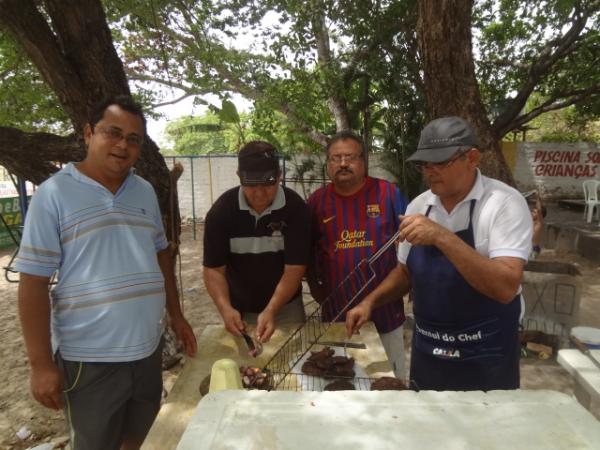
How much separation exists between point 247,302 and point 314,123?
8.94 meters

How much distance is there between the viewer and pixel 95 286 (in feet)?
5.81

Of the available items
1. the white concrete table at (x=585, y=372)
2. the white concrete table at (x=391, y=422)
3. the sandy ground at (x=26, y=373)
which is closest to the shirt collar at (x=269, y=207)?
the white concrete table at (x=391, y=422)

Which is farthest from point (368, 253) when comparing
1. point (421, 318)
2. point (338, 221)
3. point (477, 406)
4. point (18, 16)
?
point (18, 16)

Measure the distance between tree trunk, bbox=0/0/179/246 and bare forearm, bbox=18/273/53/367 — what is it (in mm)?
1678

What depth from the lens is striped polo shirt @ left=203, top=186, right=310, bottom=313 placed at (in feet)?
7.52

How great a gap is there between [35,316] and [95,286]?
0.24 meters

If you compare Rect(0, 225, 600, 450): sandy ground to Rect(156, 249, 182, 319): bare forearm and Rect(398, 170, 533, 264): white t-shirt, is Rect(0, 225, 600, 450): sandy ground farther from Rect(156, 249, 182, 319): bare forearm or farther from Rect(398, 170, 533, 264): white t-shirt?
Rect(398, 170, 533, 264): white t-shirt

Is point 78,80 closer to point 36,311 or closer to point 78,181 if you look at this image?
point 78,181

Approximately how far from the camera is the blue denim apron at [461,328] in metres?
1.73

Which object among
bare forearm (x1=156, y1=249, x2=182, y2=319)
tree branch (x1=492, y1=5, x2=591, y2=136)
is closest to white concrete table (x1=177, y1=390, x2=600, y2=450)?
bare forearm (x1=156, y1=249, x2=182, y2=319)

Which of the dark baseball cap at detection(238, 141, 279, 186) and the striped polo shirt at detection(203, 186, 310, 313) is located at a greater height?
the dark baseball cap at detection(238, 141, 279, 186)

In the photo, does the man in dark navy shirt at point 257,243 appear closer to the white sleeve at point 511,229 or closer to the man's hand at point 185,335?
the man's hand at point 185,335

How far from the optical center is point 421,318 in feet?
6.27

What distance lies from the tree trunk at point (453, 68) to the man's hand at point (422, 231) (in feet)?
11.1
